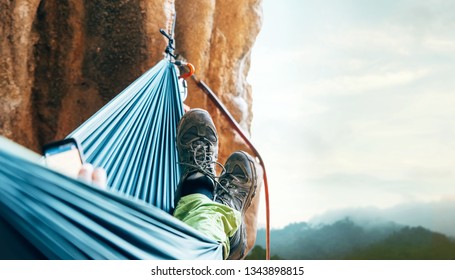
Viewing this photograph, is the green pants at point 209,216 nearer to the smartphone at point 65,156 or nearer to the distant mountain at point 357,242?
the smartphone at point 65,156

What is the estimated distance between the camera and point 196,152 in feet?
4.17

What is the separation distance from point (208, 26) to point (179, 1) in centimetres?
12

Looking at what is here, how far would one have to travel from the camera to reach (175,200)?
1159mm

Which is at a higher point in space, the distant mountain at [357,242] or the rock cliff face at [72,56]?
the rock cliff face at [72,56]

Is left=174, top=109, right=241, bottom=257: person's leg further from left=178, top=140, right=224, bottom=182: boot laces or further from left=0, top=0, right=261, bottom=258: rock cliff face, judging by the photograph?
left=0, top=0, right=261, bottom=258: rock cliff face

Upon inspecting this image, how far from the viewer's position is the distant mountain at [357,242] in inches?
56.3

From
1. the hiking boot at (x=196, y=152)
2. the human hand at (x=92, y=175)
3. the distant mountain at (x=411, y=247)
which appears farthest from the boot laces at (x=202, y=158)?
the distant mountain at (x=411, y=247)

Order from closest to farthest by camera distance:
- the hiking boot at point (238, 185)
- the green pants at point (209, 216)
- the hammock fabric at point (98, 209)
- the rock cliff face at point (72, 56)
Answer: the hammock fabric at point (98, 209) < the green pants at point (209, 216) < the hiking boot at point (238, 185) < the rock cliff face at point (72, 56)

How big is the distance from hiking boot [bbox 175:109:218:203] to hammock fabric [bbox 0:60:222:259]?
6 cm

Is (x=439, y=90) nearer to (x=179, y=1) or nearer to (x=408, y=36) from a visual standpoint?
(x=408, y=36)

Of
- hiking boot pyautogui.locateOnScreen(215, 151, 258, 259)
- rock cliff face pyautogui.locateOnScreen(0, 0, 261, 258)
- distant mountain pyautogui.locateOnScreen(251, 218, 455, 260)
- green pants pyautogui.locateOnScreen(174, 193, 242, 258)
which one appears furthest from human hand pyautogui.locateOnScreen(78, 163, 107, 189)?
distant mountain pyautogui.locateOnScreen(251, 218, 455, 260)

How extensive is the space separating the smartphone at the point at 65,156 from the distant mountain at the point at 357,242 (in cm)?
82

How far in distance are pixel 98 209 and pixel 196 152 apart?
0.56m

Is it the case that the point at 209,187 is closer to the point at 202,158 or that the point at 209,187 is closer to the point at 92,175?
the point at 202,158
